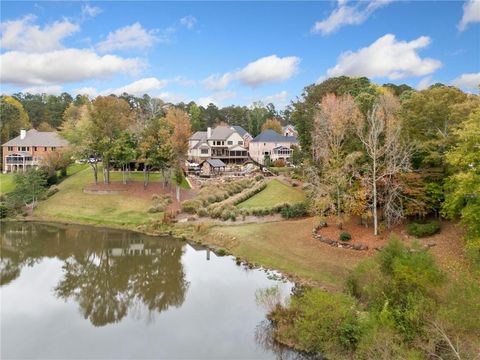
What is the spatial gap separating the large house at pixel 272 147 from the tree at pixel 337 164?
35253 millimetres

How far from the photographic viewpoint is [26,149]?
216 ft

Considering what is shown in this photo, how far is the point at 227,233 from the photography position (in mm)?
33625

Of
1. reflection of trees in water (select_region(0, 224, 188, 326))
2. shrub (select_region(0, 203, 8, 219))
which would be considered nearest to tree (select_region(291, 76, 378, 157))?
reflection of trees in water (select_region(0, 224, 188, 326))

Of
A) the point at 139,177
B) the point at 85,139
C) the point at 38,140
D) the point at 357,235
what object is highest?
the point at 38,140

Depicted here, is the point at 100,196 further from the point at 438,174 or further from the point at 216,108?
the point at 216,108

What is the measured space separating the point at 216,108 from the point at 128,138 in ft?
238

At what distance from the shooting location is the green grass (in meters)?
49.9

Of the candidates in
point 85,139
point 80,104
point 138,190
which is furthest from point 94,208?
point 80,104

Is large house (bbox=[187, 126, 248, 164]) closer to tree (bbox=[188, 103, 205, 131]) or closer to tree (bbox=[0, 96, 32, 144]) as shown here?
tree (bbox=[188, 103, 205, 131])

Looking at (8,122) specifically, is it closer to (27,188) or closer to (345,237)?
(27,188)

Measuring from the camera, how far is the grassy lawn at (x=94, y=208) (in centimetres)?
4050

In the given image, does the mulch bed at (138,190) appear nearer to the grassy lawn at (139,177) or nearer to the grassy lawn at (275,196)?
the grassy lawn at (139,177)

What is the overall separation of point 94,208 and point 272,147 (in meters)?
36.5

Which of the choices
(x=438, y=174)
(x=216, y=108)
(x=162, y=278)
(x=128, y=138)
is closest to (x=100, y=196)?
(x=128, y=138)
